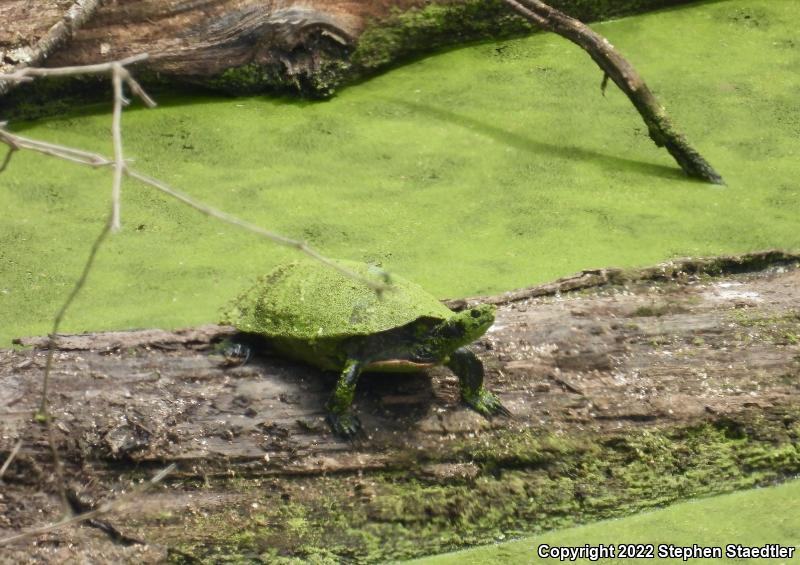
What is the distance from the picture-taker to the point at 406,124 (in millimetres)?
4426

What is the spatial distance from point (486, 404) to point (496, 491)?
0.20 m

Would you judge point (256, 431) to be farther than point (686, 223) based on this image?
No

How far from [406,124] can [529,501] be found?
231 cm

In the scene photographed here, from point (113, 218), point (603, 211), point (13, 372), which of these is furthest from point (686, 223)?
point (113, 218)

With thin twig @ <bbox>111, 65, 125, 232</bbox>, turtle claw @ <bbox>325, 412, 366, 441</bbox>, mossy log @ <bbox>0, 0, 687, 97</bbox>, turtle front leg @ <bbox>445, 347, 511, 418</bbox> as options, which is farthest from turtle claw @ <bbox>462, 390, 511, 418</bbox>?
mossy log @ <bbox>0, 0, 687, 97</bbox>

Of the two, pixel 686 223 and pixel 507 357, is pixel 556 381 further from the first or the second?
pixel 686 223

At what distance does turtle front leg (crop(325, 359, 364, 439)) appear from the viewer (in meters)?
2.38

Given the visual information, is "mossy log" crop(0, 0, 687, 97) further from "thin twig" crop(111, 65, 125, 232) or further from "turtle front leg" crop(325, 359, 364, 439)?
"thin twig" crop(111, 65, 125, 232)

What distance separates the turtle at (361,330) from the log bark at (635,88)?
76.1 inches

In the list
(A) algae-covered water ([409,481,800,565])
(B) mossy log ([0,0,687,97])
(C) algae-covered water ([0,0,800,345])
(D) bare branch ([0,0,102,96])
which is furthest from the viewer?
(B) mossy log ([0,0,687,97])

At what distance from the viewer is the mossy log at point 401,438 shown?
91.4 inches

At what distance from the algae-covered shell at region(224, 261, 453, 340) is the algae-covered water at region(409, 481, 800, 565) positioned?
0.54 m

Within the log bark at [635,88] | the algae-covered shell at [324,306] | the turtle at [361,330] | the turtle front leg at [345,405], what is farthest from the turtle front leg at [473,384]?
the log bark at [635,88]

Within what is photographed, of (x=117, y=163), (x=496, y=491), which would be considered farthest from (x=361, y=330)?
(x=117, y=163)
